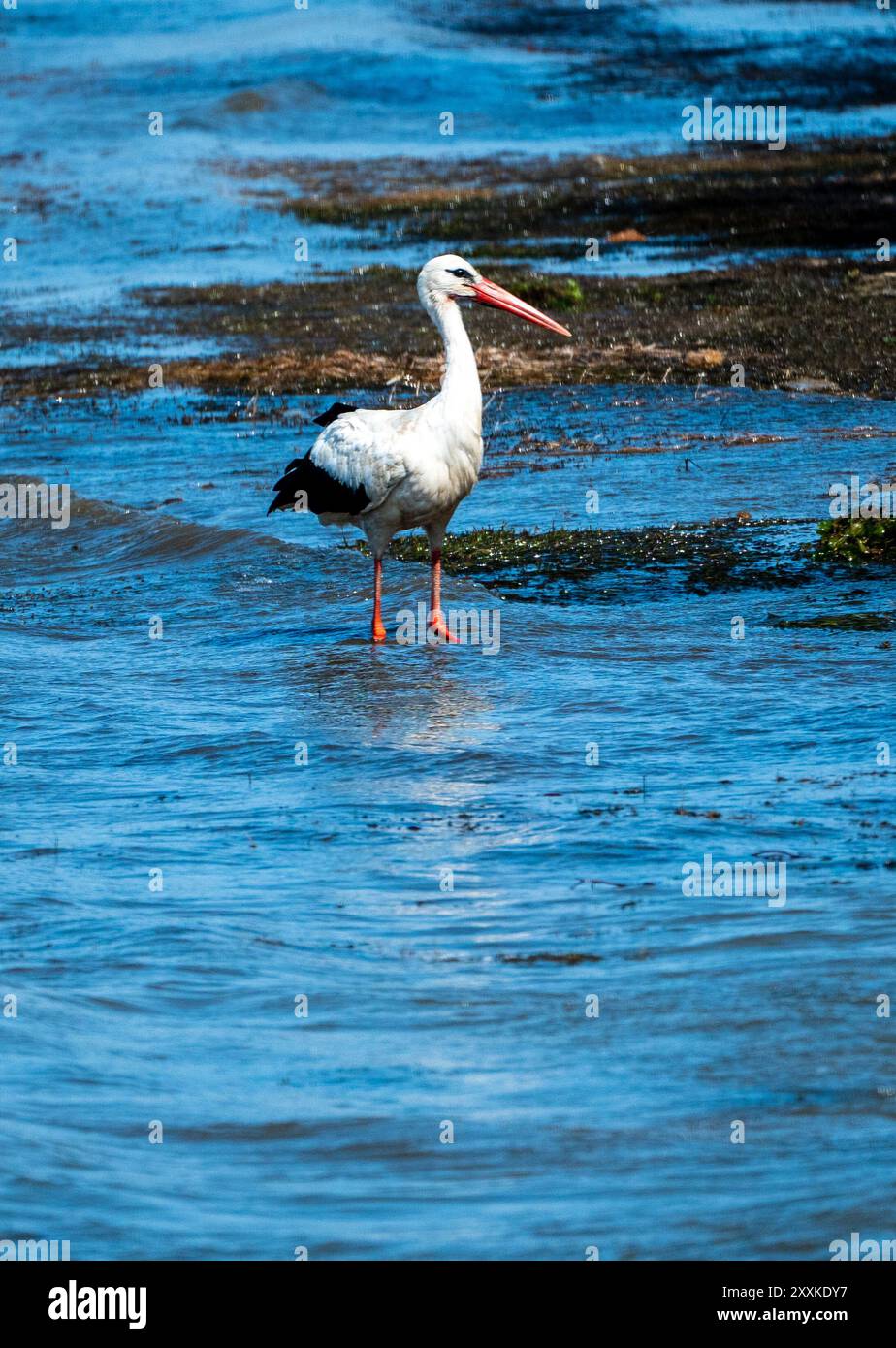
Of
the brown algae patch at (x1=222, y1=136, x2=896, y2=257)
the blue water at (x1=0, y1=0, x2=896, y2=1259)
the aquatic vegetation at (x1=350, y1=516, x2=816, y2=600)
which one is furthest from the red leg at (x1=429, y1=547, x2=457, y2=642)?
the brown algae patch at (x1=222, y1=136, x2=896, y2=257)

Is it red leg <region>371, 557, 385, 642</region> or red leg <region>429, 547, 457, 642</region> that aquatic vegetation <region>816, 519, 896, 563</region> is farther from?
red leg <region>371, 557, 385, 642</region>

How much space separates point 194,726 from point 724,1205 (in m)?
4.43

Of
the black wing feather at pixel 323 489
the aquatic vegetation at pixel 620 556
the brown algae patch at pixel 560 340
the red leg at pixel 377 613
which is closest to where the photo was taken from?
the black wing feather at pixel 323 489

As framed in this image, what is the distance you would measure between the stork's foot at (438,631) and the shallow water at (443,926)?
0.96 feet

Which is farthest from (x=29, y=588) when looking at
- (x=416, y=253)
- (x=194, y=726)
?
(x=416, y=253)

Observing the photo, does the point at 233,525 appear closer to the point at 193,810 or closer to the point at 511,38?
the point at 193,810

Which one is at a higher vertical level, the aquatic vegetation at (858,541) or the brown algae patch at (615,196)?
the brown algae patch at (615,196)

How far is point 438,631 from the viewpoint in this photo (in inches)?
376

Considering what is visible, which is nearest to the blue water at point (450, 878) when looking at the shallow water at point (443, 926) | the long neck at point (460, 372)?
the shallow water at point (443, 926)

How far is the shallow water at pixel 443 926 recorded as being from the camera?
438 centimetres

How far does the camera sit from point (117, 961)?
5730 millimetres

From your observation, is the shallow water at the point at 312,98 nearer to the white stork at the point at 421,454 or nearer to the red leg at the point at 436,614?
the white stork at the point at 421,454

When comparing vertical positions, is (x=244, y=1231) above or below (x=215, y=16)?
below

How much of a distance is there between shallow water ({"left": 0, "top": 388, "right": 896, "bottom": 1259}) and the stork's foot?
0.29m
